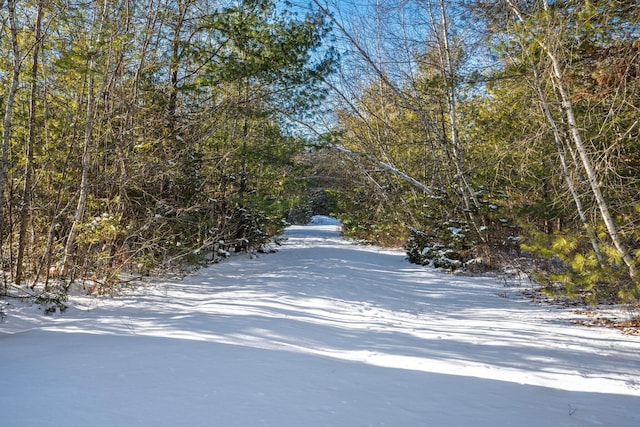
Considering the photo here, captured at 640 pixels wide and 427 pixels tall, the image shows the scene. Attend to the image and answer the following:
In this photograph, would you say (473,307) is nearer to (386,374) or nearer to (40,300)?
(386,374)

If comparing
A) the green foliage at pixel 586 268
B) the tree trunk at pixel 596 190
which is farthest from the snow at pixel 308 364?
the tree trunk at pixel 596 190

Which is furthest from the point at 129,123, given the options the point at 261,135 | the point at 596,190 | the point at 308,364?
the point at 596,190

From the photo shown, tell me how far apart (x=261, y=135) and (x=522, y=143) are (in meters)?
A: 6.95

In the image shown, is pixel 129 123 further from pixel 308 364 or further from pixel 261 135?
pixel 308 364

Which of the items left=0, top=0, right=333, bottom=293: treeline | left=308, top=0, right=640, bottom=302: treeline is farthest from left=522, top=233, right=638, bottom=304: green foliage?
left=0, top=0, right=333, bottom=293: treeline

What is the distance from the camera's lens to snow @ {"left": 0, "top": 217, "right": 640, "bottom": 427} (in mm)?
2535

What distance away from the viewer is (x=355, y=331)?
15.8 feet

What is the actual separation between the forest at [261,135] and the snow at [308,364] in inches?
37.4

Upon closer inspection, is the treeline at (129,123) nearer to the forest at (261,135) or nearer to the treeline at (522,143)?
the forest at (261,135)

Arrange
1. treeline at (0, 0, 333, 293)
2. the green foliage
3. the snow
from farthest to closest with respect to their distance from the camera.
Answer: treeline at (0, 0, 333, 293) → the green foliage → the snow

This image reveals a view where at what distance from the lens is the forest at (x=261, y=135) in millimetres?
4980

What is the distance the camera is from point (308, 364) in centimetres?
348

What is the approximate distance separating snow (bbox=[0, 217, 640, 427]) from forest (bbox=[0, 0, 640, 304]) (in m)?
0.95

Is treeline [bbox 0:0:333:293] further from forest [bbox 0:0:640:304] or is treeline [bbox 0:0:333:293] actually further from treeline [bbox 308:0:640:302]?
treeline [bbox 308:0:640:302]
